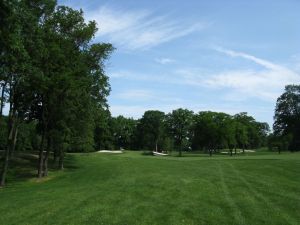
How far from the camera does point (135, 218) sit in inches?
610

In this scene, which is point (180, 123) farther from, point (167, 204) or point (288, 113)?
point (167, 204)

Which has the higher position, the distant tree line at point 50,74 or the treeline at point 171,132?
the treeline at point 171,132

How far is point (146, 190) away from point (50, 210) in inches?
266

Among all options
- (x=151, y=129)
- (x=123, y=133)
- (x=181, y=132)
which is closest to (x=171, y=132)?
(x=181, y=132)

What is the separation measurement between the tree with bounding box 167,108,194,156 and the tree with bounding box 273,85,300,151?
23.5 m

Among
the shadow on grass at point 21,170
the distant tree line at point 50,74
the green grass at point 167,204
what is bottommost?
the green grass at point 167,204

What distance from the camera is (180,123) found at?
422 feet

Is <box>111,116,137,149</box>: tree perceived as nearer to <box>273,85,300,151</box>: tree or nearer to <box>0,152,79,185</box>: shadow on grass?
<box>273,85,300,151</box>: tree

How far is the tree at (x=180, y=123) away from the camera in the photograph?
128 meters

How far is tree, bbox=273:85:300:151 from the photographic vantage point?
376 feet

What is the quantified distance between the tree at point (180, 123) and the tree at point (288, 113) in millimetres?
23513

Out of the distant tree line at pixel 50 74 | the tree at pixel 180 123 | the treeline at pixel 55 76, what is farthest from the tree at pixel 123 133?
the treeline at pixel 55 76

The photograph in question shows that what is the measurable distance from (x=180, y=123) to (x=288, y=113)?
2933 centimetres

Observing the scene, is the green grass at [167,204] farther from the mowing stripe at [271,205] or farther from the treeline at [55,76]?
the treeline at [55,76]
